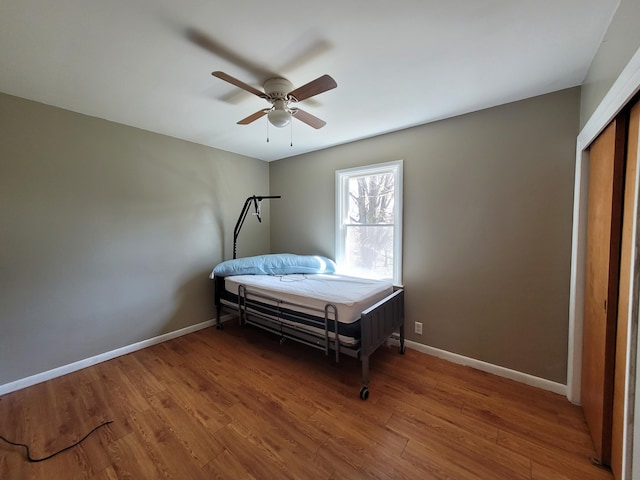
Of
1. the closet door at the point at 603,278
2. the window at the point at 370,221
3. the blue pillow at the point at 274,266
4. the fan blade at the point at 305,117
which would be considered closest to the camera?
the closet door at the point at 603,278

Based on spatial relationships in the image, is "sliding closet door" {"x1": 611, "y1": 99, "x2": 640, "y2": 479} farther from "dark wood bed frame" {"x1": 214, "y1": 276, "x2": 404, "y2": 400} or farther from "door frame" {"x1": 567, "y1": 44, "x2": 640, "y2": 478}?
"dark wood bed frame" {"x1": 214, "y1": 276, "x2": 404, "y2": 400}

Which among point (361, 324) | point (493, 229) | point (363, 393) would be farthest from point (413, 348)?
point (493, 229)

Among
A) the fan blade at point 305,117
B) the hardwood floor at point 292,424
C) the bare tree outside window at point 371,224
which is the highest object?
the fan blade at point 305,117

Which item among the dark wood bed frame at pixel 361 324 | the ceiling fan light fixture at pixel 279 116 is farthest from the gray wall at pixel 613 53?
the dark wood bed frame at pixel 361 324

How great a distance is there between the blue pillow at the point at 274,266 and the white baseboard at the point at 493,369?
1.33 meters

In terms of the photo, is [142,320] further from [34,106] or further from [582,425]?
[582,425]

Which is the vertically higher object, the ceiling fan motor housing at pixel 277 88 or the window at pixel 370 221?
the ceiling fan motor housing at pixel 277 88

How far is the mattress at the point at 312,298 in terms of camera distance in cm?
204

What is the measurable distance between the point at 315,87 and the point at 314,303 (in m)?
1.66

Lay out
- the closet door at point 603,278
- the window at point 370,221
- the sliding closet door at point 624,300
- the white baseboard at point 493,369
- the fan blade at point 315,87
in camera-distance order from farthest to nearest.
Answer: the window at point 370,221, the white baseboard at point 493,369, the fan blade at point 315,87, the closet door at point 603,278, the sliding closet door at point 624,300

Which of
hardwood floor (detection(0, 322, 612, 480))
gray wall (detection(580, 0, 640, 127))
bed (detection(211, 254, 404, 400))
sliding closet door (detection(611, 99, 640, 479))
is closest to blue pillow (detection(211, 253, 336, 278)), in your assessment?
→ bed (detection(211, 254, 404, 400))

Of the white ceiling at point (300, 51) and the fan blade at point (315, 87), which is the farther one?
the fan blade at point (315, 87)

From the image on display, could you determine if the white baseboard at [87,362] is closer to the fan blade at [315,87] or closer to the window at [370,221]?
the window at [370,221]

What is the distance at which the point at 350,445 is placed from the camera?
1539 mm
